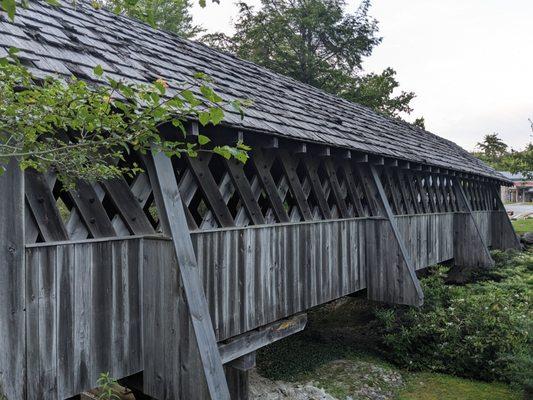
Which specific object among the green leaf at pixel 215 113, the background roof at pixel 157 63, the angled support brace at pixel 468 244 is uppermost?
the background roof at pixel 157 63

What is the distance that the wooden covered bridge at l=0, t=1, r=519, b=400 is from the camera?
2.97 metres

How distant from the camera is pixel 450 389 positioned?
6586 millimetres

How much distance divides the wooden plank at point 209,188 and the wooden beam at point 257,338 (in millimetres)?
1316

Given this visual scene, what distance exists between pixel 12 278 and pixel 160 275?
1.15m

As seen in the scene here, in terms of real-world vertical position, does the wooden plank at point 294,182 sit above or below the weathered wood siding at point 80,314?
above

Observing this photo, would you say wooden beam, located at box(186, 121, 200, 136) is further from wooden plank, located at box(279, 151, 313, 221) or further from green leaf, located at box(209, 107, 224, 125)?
wooden plank, located at box(279, 151, 313, 221)

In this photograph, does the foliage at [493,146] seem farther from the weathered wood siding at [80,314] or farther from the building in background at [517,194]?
the weathered wood siding at [80,314]

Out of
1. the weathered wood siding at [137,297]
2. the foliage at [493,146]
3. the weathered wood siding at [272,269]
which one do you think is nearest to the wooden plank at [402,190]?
the weathered wood siding at [272,269]

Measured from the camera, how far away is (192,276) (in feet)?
11.5

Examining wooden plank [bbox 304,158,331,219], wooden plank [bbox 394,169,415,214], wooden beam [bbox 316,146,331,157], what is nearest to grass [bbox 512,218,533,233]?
wooden plank [bbox 394,169,415,214]

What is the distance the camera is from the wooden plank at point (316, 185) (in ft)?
19.3

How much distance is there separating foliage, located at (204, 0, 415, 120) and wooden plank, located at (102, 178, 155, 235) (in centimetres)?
1834

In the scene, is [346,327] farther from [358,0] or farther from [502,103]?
[502,103]

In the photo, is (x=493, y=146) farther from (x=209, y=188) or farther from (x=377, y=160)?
(x=209, y=188)
